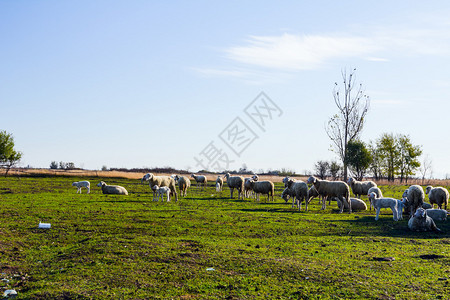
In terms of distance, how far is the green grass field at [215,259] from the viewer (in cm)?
877

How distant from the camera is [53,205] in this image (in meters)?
23.8

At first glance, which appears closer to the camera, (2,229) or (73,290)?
(73,290)

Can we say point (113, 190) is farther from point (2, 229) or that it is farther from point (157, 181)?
point (2, 229)

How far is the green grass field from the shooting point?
877 cm

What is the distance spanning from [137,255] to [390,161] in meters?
78.8

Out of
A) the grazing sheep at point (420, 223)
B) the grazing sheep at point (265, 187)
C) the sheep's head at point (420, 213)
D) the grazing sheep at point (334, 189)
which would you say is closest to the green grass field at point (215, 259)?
the grazing sheep at point (420, 223)

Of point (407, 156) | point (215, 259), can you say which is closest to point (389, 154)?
point (407, 156)

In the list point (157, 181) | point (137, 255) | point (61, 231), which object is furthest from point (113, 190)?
point (137, 255)

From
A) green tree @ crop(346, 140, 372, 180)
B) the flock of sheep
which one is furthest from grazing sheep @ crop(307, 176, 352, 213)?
green tree @ crop(346, 140, 372, 180)

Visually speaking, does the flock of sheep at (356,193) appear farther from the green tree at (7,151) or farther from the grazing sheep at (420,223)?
the green tree at (7,151)

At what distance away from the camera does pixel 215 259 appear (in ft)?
36.7

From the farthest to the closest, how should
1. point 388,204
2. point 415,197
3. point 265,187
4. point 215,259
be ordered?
point 265,187 → point 415,197 → point 388,204 → point 215,259

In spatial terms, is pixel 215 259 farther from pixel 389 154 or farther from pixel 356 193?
pixel 389 154

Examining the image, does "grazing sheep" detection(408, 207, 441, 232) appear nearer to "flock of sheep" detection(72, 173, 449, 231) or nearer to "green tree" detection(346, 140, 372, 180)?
"flock of sheep" detection(72, 173, 449, 231)
